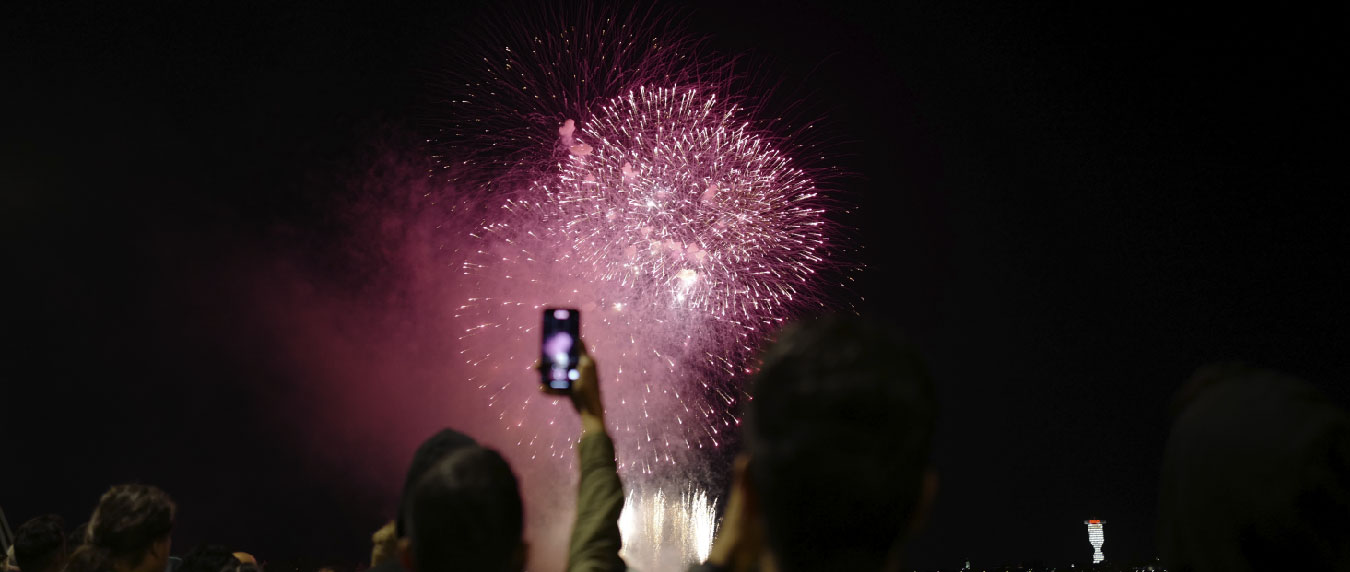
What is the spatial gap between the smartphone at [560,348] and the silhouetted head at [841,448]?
57.3 inches

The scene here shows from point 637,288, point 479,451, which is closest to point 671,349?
point 637,288

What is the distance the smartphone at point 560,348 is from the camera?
2.81 m

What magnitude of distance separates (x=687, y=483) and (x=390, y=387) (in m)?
7.58

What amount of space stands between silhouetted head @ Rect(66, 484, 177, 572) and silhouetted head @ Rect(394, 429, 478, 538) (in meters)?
2.13

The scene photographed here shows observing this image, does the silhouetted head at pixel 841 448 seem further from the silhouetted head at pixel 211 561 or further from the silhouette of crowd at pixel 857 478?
the silhouetted head at pixel 211 561

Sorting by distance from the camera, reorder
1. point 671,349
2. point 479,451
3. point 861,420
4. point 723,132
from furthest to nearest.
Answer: point 671,349 → point 723,132 → point 479,451 → point 861,420

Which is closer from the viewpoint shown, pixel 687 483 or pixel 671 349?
pixel 671 349

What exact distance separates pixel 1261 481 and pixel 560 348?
6.23 feet

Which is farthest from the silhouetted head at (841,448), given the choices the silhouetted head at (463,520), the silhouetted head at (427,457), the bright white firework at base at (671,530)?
the bright white firework at base at (671,530)

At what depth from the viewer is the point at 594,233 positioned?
16.0m

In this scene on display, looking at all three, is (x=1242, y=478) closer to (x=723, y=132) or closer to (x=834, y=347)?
(x=834, y=347)

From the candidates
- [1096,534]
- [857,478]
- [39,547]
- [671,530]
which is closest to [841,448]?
[857,478]

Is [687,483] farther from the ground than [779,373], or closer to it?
closer to it

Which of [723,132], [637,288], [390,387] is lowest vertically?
[390,387]
